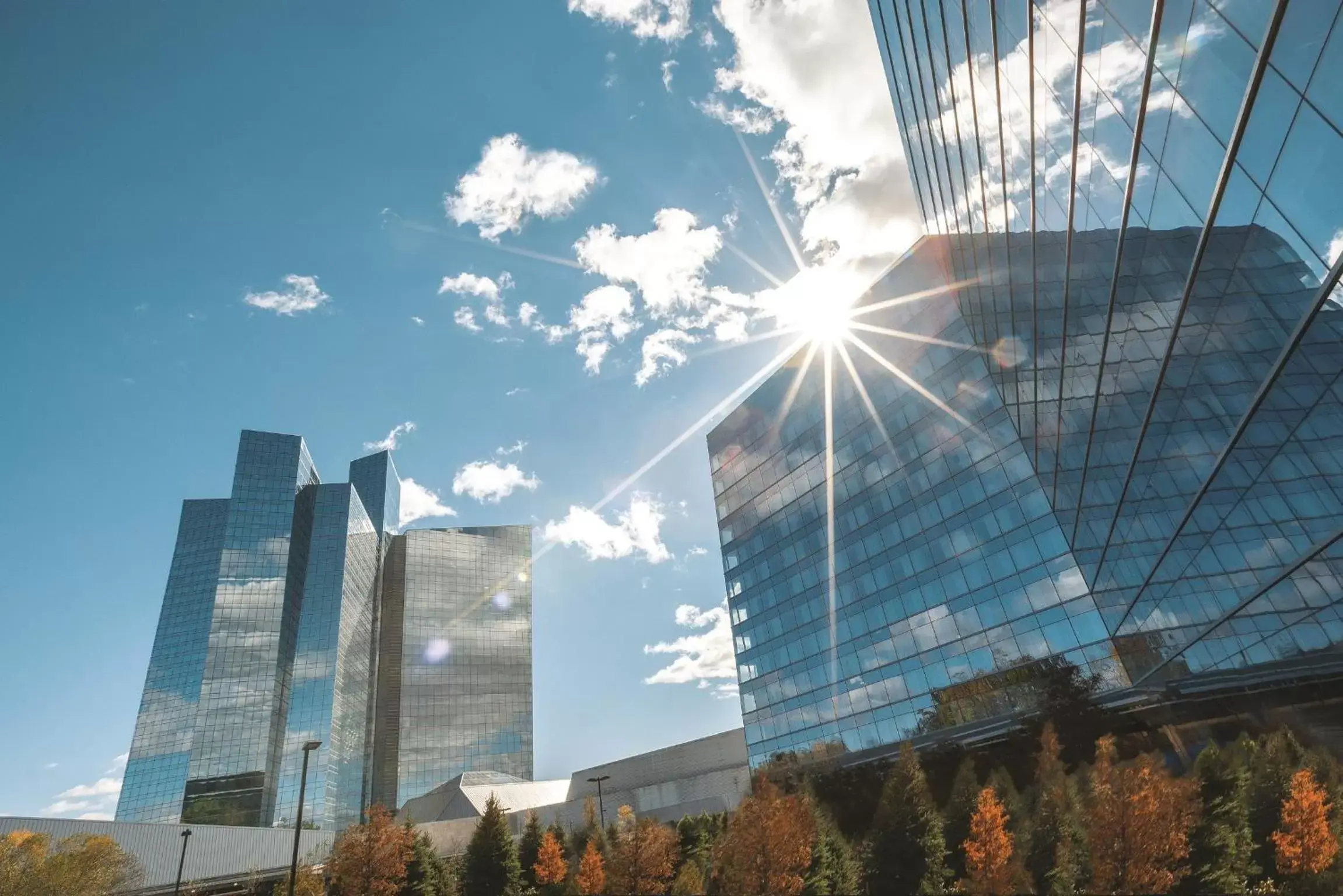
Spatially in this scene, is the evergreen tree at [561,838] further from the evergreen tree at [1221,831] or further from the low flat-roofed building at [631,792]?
the evergreen tree at [1221,831]

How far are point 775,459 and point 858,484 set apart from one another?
12295mm

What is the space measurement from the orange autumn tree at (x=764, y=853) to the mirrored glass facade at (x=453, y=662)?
115 metres

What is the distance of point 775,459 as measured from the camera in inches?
2726

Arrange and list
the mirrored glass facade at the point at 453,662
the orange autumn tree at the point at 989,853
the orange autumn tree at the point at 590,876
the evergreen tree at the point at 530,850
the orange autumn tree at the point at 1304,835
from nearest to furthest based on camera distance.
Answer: the orange autumn tree at the point at 989,853 < the orange autumn tree at the point at 1304,835 < the orange autumn tree at the point at 590,876 < the evergreen tree at the point at 530,850 < the mirrored glass facade at the point at 453,662

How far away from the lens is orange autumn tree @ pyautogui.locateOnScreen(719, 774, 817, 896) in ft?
84.6

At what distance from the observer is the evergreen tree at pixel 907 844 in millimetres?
28578

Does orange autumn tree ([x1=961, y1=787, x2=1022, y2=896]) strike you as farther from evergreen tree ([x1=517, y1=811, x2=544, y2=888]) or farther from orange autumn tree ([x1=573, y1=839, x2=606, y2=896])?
evergreen tree ([x1=517, y1=811, x2=544, y2=888])

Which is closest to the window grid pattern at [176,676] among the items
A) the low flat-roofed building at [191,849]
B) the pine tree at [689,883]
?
the low flat-roofed building at [191,849]

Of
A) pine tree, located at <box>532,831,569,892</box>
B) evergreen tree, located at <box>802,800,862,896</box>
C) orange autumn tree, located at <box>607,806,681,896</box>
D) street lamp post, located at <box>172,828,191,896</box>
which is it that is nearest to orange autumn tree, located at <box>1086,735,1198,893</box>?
evergreen tree, located at <box>802,800,862,896</box>

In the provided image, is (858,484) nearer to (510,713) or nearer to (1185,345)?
(1185,345)

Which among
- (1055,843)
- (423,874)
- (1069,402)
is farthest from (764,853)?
(1069,402)

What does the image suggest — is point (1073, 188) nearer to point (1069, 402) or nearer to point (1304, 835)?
point (1069, 402)

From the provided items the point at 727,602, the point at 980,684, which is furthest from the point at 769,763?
the point at 980,684

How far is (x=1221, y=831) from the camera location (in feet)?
94.5
